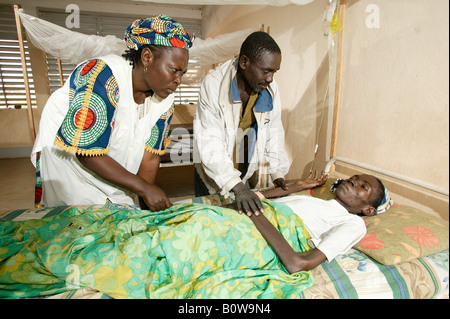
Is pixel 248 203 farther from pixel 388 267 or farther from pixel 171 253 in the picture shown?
pixel 388 267

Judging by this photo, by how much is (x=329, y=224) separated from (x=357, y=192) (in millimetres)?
277

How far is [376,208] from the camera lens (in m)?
1.46

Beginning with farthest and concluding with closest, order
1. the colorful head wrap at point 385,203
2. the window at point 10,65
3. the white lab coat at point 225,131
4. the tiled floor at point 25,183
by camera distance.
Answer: the window at point 10,65 < the tiled floor at point 25,183 < the white lab coat at point 225,131 < the colorful head wrap at point 385,203

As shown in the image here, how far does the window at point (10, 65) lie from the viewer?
16.2 ft

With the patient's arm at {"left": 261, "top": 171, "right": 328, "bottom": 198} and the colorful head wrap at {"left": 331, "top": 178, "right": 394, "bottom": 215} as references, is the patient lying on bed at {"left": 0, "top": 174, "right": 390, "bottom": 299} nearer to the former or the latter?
the colorful head wrap at {"left": 331, "top": 178, "right": 394, "bottom": 215}

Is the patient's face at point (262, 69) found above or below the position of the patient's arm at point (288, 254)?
above

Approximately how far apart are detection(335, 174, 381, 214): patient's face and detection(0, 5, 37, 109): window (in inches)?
244

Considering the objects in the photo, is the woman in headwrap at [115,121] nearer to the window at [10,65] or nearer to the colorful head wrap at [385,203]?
the colorful head wrap at [385,203]

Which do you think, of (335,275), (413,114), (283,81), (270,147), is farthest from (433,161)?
(283,81)

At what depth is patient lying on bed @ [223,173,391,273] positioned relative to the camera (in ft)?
3.75

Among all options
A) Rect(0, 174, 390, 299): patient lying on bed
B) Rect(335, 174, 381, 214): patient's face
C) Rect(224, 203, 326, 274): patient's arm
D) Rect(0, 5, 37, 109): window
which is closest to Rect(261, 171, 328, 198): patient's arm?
Rect(335, 174, 381, 214): patient's face

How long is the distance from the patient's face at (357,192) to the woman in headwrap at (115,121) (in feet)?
3.32

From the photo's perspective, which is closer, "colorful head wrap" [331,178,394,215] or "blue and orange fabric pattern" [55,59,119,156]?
"blue and orange fabric pattern" [55,59,119,156]

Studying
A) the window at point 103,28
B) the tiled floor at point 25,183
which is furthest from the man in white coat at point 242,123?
the tiled floor at point 25,183
